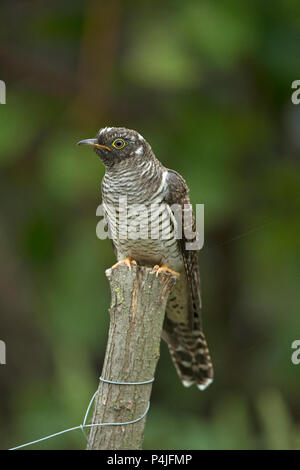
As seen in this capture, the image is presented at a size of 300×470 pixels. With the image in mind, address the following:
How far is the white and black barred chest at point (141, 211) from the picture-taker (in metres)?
3.10

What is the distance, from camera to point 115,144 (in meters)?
3.13

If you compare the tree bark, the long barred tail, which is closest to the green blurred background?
the long barred tail

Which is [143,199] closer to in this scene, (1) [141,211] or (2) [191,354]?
(1) [141,211]

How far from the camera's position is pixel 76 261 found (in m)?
4.86

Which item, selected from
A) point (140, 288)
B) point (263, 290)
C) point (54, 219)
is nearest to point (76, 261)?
point (54, 219)

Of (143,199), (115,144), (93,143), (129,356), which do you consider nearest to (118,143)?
(115,144)

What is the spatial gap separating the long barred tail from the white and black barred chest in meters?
0.51

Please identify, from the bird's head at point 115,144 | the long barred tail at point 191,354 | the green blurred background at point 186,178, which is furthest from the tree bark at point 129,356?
the green blurred background at point 186,178

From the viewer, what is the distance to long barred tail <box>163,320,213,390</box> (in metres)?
3.49

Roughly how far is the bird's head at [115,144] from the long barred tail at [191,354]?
97 cm

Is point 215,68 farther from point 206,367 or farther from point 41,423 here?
point 41,423

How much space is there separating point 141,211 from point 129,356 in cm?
79

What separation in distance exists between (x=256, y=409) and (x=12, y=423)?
6.36 feet

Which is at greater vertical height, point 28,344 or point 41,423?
point 28,344
